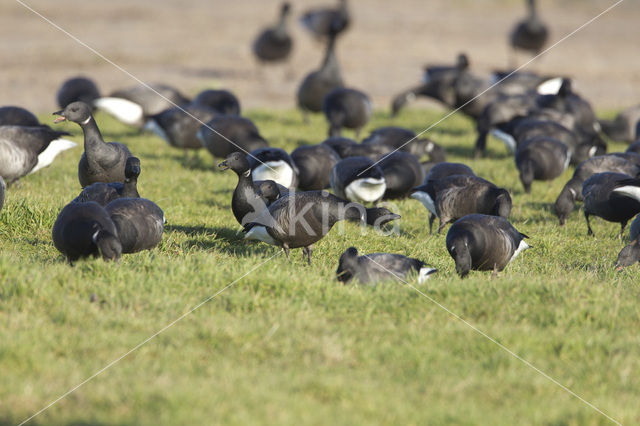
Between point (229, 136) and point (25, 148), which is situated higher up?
point (25, 148)

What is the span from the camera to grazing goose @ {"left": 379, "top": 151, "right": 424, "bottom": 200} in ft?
37.4

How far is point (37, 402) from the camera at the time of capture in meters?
4.57

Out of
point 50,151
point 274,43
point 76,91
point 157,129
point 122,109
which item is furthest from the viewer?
point 274,43

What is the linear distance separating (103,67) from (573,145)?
65.5 ft

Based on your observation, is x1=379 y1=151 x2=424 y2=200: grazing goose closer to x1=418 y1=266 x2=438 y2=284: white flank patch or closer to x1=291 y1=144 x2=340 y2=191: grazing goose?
x1=291 y1=144 x2=340 y2=191: grazing goose

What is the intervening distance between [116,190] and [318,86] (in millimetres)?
10963

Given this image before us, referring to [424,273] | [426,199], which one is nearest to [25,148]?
[426,199]

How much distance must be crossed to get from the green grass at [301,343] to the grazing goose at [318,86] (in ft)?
36.6

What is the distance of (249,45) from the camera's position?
36219 millimetres

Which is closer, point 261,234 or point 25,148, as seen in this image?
point 261,234

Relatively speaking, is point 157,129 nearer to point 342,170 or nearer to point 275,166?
point 275,166

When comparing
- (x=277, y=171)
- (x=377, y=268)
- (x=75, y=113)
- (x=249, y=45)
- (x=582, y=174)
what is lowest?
(x=249, y=45)

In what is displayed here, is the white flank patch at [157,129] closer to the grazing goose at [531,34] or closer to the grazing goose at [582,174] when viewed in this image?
the grazing goose at [582,174]

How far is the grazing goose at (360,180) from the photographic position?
10.4m
